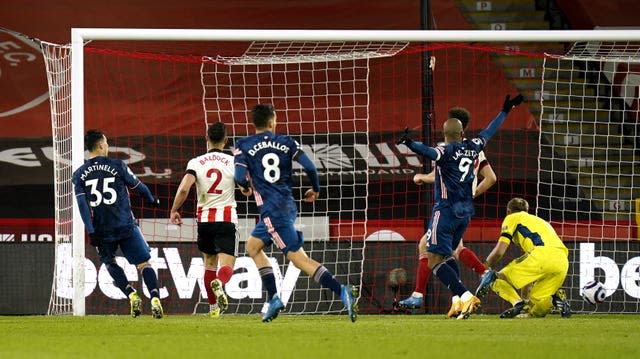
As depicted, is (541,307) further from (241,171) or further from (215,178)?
(241,171)

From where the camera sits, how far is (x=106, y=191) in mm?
12078

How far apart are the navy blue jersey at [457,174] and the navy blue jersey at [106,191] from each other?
2.64m

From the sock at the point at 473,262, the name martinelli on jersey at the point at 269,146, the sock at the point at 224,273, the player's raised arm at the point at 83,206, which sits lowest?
the sock at the point at 224,273

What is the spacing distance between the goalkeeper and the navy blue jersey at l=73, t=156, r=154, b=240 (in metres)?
2.61

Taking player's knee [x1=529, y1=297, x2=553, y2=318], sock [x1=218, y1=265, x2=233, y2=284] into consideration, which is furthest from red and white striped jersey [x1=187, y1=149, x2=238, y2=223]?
player's knee [x1=529, y1=297, x2=553, y2=318]

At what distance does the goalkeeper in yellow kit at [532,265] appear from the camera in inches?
495

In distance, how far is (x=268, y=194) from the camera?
10.7 metres

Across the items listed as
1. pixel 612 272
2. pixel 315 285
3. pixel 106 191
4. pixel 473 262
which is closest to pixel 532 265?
pixel 473 262

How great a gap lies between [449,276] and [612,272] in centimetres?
323

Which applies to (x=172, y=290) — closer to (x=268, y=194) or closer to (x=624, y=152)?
(x=268, y=194)

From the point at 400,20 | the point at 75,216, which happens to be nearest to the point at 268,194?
the point at 75,216

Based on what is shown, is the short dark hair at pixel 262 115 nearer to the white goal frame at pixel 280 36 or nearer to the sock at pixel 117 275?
the sock at pixel 117 275

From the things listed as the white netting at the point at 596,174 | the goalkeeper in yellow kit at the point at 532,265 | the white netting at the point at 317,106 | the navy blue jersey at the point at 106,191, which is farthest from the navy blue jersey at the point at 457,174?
the white netting at the point at 317,106

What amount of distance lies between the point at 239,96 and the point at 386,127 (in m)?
2.08
